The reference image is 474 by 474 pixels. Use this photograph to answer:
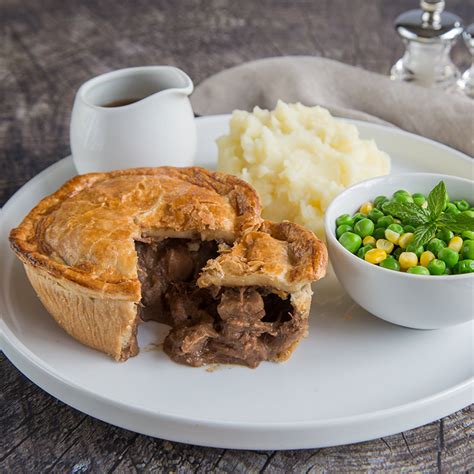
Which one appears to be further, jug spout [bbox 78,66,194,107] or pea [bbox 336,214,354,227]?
jug spout [bbox 78,66,194,107]

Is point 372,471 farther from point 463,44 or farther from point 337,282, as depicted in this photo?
point 463,44

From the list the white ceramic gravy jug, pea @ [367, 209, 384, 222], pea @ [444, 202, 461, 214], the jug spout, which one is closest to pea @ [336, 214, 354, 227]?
pea @ [367, 209, 384, 222]

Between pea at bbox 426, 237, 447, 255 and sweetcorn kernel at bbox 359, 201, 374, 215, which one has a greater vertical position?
pea at bbox 426, 237, 447, 255

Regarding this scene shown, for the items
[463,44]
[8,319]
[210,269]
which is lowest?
[463,44]

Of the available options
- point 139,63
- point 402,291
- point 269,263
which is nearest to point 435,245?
point 402,291

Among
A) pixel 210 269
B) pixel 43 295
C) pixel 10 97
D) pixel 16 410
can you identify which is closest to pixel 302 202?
pixel 210 269

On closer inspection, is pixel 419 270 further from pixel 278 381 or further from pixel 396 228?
pixel 278 381

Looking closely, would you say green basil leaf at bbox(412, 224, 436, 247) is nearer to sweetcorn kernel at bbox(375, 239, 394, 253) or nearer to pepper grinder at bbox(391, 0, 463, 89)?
sweetcorn kernel at bbox(375, 239, 394, 253)
